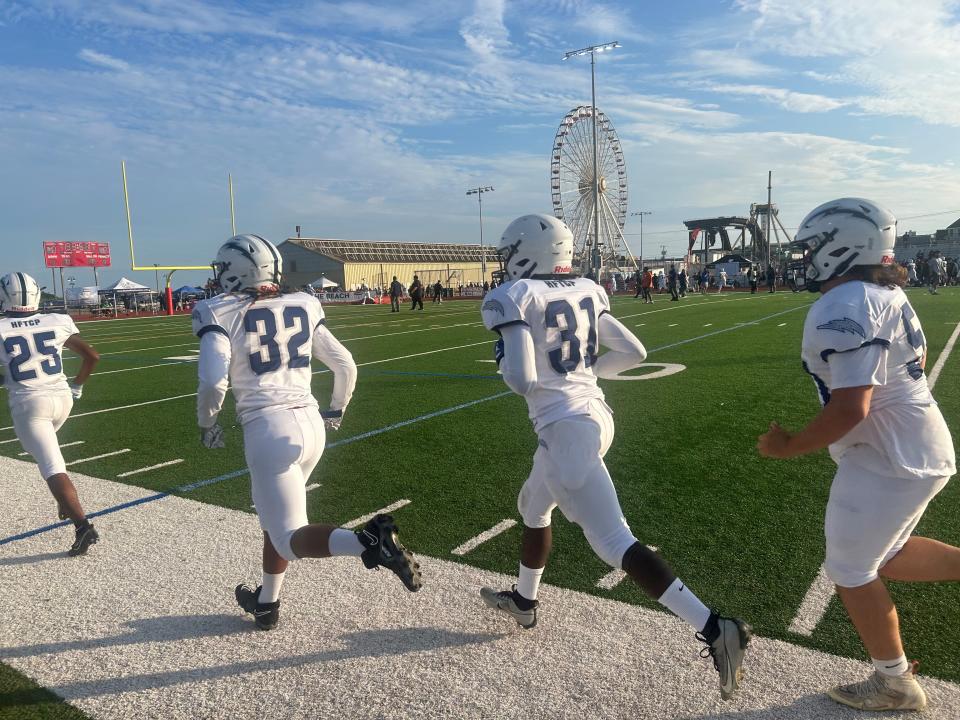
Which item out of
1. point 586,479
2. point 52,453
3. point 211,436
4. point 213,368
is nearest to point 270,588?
point 211,436

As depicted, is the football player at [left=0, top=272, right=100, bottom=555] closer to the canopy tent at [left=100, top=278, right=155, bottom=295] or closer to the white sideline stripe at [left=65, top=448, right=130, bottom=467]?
the white sideline stripe at [left=65, top=448, right=130, bottom=467]

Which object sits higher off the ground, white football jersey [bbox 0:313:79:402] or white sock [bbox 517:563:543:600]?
white football jersey [bbox 0:313:79:402]

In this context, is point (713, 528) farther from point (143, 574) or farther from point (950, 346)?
point (950, 346)

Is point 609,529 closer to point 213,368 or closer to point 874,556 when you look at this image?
point 874,556

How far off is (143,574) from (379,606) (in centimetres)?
145

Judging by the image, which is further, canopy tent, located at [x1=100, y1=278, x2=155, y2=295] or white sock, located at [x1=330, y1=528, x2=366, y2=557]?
canopy tent, located at [x1=100, y1=278, x2=155, y2=295]

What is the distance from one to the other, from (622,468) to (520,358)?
311 centimetres

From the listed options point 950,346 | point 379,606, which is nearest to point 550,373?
point 379,606

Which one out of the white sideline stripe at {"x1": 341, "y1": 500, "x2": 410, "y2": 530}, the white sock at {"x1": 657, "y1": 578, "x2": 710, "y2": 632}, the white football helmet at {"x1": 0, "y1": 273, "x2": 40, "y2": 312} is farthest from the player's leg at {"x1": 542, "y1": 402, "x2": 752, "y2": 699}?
the white football helmet at {"x1": 0, "y1": 273, "x2": 40, "y2": 312}

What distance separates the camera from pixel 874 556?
2287mm

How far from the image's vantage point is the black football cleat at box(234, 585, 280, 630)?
3117mm

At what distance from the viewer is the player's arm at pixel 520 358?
2639 millimetres

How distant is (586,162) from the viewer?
49.3 metres

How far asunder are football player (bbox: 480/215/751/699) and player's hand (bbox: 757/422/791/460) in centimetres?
58
